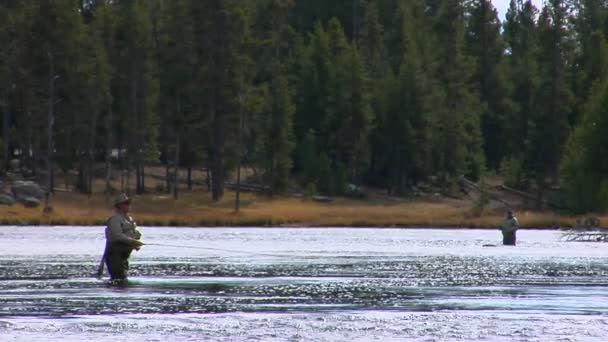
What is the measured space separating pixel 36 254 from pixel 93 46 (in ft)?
172

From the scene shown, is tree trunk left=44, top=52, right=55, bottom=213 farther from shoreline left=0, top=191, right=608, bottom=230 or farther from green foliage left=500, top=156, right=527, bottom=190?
green foliage left=500, top=156, right=527, bottom=190

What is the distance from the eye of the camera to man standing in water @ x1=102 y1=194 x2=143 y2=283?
2930cm

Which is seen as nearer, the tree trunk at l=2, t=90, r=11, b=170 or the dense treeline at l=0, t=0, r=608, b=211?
the dense treeline at l=0, t=0, r=608, b=211

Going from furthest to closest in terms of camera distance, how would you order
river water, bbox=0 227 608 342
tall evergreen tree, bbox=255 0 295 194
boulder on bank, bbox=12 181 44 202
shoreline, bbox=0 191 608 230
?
tall evergreen tree, bbox=255 0 295 194 → boulder on bank, bbox=12 181 44 202 → shoreline, bbox=0 191 608 230 → river water, bbox=0 227 608 342

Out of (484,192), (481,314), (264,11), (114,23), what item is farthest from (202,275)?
(264,11)

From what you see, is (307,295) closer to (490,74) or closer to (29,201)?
(29,201)

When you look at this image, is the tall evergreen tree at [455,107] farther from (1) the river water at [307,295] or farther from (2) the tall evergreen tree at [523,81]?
(1) the river water at [307,295]

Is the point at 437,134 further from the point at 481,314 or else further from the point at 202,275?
the point at 481,314

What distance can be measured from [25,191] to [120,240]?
61947mm

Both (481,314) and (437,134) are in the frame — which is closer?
(481,314)

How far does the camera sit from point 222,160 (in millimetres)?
99062

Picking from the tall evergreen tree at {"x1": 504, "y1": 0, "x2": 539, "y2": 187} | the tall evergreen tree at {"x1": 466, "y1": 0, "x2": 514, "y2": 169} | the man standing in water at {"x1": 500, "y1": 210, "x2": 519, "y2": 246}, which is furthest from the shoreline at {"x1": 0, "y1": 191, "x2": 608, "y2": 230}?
the man standing in water at {"x1": 500, "y1": 210, "x2": 519, "y2": 246}

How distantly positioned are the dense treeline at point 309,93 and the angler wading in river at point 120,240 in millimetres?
60823

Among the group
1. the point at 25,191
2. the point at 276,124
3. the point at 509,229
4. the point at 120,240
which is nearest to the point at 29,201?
the point at 25,191
